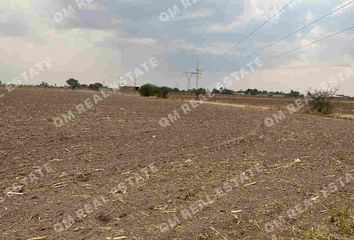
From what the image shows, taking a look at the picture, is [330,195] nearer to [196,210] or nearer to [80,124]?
[196,210]

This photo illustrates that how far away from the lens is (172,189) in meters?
6.13

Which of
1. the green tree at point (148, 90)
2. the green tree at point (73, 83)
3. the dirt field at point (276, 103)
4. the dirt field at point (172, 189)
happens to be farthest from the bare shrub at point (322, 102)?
the green tree at point (73, 83)

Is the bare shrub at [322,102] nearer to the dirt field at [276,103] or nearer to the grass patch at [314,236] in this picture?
Result: the dirt field at [276,103]

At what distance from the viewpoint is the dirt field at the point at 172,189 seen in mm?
4840

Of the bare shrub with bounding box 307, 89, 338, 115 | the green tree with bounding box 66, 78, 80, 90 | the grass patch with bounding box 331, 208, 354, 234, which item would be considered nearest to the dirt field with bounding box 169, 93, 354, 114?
the bare shrub with bounding box 307, 89, 338, 115

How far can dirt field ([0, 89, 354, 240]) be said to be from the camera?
191 inches

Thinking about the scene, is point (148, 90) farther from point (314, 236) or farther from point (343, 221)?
point (314, 236)

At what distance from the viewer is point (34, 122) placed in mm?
13773

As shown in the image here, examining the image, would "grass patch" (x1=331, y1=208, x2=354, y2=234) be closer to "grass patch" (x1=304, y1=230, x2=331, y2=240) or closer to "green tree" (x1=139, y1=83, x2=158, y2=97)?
"grass patch" (x1=304, y1=230, x2=331, y2=240)

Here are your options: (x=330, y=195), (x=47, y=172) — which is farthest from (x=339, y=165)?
(x=47, y=172)

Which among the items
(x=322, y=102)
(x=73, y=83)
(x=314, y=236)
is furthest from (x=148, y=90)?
(x=314, y=236)

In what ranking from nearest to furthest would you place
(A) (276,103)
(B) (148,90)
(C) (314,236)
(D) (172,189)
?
1. (C) (314,236)
2. (D) (172,189)
3. (A) (276,103)
4. (B) (148,90)

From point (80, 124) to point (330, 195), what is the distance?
914 centimetres

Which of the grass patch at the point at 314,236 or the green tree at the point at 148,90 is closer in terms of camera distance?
the grass patch at the point at 314,236
